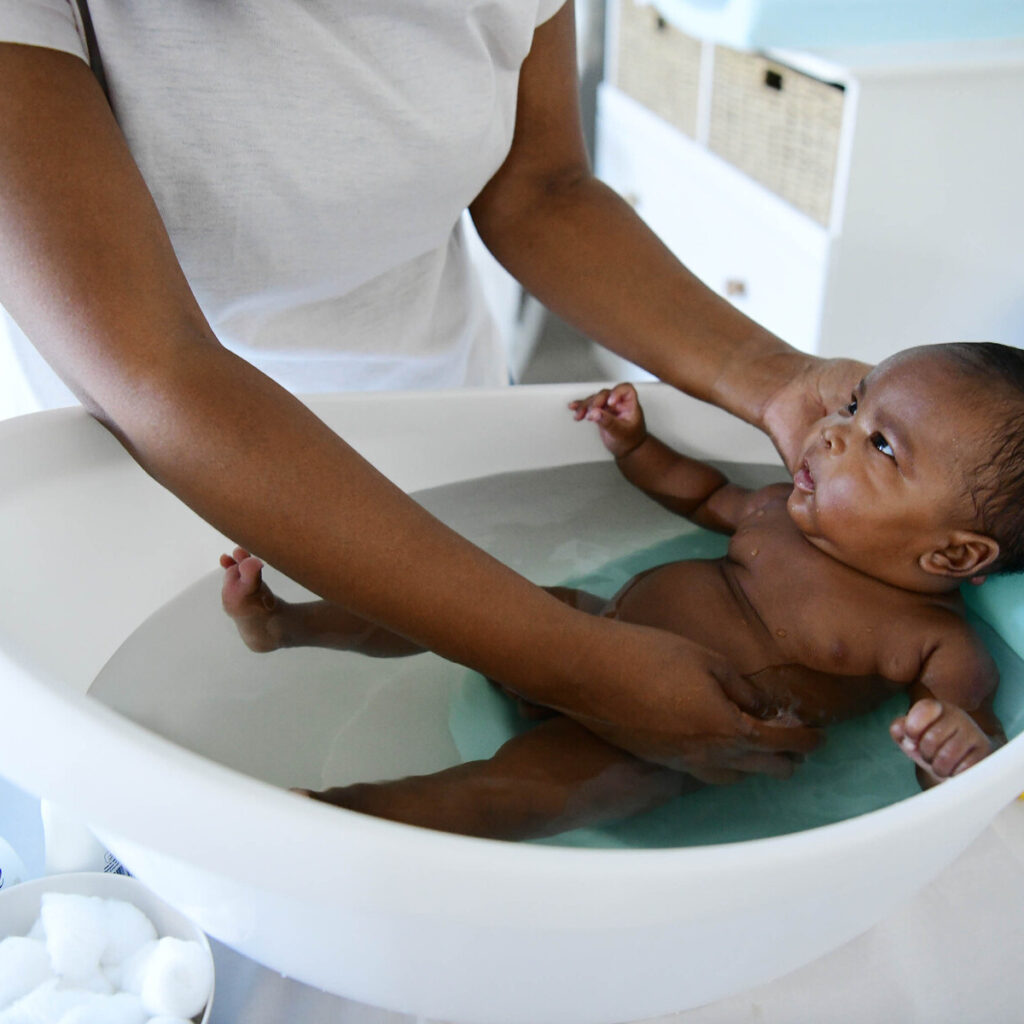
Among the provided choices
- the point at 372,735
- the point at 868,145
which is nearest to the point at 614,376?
the point at 868,145

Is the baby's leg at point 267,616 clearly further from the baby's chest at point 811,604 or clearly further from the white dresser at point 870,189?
the white dresser at point 870,189

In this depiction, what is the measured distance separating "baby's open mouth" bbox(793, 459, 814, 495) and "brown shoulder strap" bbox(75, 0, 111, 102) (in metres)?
0.46

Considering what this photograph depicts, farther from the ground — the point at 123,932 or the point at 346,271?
the point at 346,271

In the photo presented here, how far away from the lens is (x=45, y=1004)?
1.39ft

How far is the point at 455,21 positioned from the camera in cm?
62

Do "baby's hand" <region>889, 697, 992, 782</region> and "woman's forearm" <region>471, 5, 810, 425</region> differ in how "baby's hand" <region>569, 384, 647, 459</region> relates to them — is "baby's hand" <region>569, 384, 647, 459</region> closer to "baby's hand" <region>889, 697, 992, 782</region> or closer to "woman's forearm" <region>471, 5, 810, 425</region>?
"woman's forearm" <region>471, 5, 810, 425</region>

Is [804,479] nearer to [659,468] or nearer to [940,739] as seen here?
[659,468]

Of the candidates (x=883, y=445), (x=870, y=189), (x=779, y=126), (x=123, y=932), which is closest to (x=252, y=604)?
(x=123, y=932)

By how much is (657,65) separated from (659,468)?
1.29 meters

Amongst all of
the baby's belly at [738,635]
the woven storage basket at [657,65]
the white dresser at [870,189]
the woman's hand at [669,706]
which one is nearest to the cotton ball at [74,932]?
the woman's hand at [669,706]

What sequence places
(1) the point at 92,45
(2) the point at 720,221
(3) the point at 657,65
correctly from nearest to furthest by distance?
1. (1) the point at 92,45
2. (2) the point at 720,221
3. (3) the point at 657,65

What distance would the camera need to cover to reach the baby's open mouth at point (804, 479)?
69 centimetres

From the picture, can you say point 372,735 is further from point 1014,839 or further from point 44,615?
point 1014,839

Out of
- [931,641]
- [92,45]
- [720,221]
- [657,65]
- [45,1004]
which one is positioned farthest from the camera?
[657,65]
